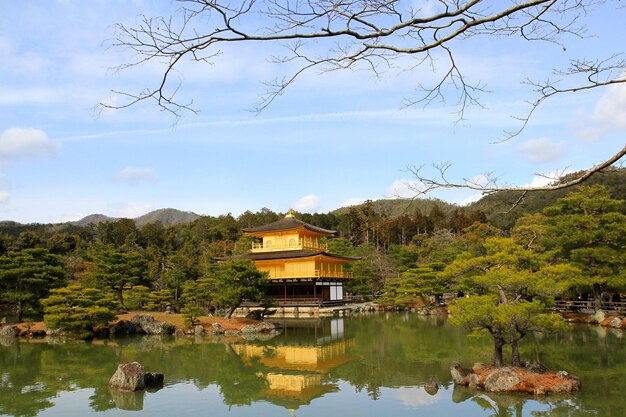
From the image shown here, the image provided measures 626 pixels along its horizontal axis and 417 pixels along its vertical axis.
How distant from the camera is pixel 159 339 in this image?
1736cm

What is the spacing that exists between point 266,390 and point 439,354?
544cm

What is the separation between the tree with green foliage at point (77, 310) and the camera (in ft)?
55.5

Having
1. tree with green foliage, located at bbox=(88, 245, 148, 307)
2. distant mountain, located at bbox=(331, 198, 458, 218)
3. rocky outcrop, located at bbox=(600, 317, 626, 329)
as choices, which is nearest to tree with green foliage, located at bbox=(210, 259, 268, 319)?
tree with green foliage, located at bbox=(88, 245, 148, 307)

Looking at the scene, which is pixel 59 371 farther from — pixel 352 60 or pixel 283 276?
pixel 283 276

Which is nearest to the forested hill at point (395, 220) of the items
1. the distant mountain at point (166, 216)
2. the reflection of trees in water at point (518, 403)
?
the reflection of trees in water at point (518, 403)

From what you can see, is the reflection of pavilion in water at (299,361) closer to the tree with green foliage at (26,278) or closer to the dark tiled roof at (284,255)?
the dark tiled roof at (284,255)

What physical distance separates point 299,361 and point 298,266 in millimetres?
16663

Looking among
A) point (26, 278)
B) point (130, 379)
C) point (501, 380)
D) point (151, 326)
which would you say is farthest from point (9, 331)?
point (501, 380)

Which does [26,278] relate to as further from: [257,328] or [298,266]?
[298,266]

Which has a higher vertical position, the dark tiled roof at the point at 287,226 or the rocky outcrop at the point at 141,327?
the dark tiled roof at the point at 287,226

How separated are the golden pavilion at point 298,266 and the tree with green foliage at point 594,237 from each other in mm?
12958

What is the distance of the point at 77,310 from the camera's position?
17047 mm

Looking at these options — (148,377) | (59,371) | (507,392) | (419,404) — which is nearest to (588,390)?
(507,392)

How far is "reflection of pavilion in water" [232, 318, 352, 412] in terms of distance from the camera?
30.2 feet
